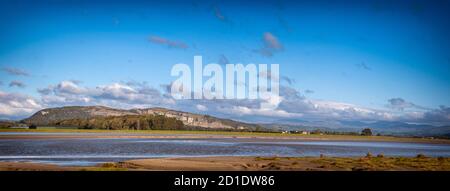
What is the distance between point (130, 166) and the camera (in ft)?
122

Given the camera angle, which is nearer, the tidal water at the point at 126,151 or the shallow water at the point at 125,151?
the shallow water at the point at 125,151

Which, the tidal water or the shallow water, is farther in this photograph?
the tidal water
